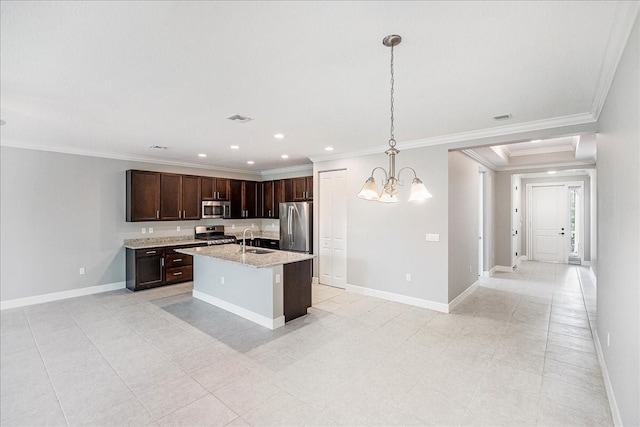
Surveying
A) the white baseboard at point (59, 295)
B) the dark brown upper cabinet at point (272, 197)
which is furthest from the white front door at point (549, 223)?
the white baseboard at point (59, 295)

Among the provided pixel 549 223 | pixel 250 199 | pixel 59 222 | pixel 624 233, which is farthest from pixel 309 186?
pixel 549 223

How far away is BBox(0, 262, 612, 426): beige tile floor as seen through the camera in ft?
7.49

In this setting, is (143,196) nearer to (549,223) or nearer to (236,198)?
(236,198)

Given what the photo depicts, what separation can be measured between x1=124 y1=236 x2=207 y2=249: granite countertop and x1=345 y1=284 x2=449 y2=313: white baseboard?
349 centimetres

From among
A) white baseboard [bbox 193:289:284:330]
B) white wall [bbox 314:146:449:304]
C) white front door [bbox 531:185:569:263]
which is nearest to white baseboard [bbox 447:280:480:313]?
white wall [bbox 314:146:449:304]

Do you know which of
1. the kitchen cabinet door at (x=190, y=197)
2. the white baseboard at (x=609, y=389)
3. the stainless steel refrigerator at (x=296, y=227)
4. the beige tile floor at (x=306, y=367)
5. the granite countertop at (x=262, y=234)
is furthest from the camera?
the granite countertop at (x=262, y=234)

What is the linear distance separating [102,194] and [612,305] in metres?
7.30

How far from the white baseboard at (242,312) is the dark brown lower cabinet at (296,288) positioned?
0.20 metres

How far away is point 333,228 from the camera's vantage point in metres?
5.94

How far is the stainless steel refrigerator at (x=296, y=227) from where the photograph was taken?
6.38 m

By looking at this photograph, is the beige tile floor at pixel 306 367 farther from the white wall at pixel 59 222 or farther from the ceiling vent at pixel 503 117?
the ceiling vent at pixel 503 117

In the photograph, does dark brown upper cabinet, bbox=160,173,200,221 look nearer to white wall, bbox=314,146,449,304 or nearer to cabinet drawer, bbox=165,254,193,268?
cabinet drawer, bbox=165,254,193,268

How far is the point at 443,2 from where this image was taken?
5.18 ft

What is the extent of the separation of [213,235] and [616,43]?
7087 mm
